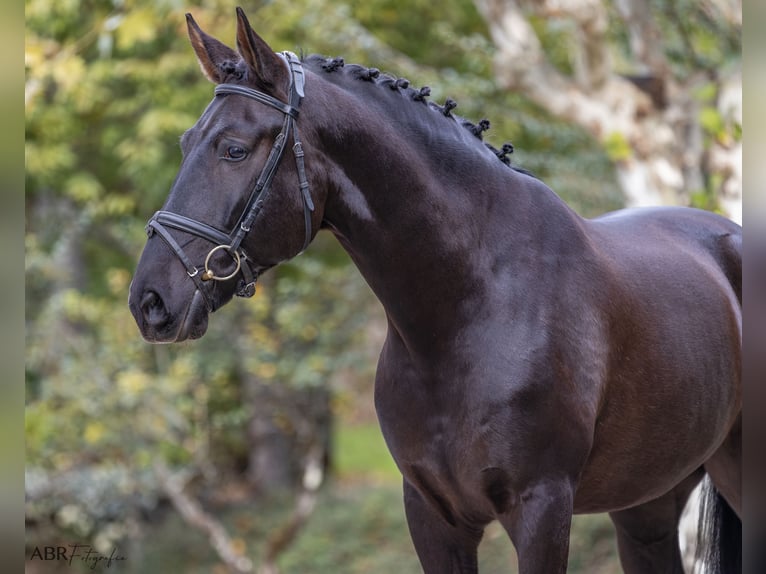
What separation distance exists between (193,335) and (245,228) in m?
0.28

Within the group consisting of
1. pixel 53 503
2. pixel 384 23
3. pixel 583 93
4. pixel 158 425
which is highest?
pixel 384 23

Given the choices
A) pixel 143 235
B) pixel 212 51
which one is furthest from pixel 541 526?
pixel 143 235

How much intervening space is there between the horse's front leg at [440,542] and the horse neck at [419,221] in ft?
1.78

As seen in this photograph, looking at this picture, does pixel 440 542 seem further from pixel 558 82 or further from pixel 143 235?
pixel 143 235

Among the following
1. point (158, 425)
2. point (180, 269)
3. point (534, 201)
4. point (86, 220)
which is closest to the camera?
point (180, 269)

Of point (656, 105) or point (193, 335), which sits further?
point (656, 105)

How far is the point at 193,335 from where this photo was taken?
209 cm

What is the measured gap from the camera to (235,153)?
2.08 metres

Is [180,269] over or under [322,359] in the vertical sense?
over

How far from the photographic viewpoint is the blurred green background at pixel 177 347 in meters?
7.27

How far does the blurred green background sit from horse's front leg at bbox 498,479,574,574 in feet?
15.8

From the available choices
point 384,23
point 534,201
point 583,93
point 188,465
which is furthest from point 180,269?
point 384,23

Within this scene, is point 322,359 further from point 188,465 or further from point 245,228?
point 245,228

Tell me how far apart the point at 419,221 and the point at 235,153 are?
491 mm
